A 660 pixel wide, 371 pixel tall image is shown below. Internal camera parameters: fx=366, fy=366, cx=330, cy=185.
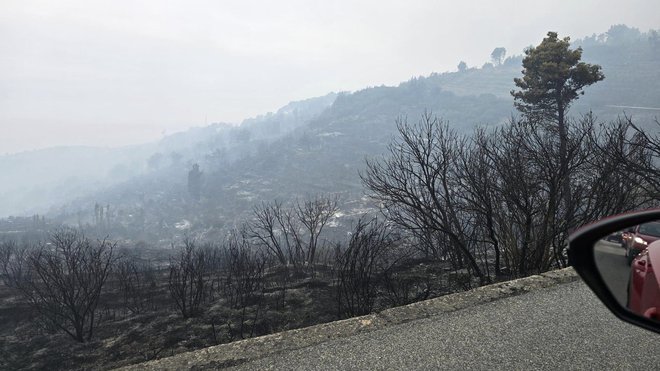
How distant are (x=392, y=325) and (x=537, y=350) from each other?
1.24 metres

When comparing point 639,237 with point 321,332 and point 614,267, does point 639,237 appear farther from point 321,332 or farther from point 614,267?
point 321,332

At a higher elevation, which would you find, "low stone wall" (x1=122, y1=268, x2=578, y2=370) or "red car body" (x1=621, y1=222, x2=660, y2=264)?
"red car body" (x1=621, y1=222, x2=660, y2=264)

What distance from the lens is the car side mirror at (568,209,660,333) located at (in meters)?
1.61

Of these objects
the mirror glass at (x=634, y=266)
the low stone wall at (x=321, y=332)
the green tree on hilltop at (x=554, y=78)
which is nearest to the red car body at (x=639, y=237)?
the mirror glass at (x=634, y=266)

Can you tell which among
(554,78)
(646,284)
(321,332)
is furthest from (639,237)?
(554,78)

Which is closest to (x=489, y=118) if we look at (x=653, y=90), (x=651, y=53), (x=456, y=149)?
(x=653, y=90)

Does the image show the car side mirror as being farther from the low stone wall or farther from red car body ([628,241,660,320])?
the low stone wall

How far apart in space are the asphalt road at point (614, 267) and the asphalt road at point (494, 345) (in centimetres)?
131

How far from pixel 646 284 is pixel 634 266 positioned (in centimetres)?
14

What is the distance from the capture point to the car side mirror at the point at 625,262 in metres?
1.61

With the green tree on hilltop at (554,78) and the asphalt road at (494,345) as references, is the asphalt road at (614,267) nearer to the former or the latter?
the asphalt road at (494,345)

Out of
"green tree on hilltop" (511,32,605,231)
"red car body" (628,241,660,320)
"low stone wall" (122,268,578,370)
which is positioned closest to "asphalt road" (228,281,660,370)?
"low stone wall" (122,268,578,370)

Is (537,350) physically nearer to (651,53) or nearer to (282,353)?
(282,353)

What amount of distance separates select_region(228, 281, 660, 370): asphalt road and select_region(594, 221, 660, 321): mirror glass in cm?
136
